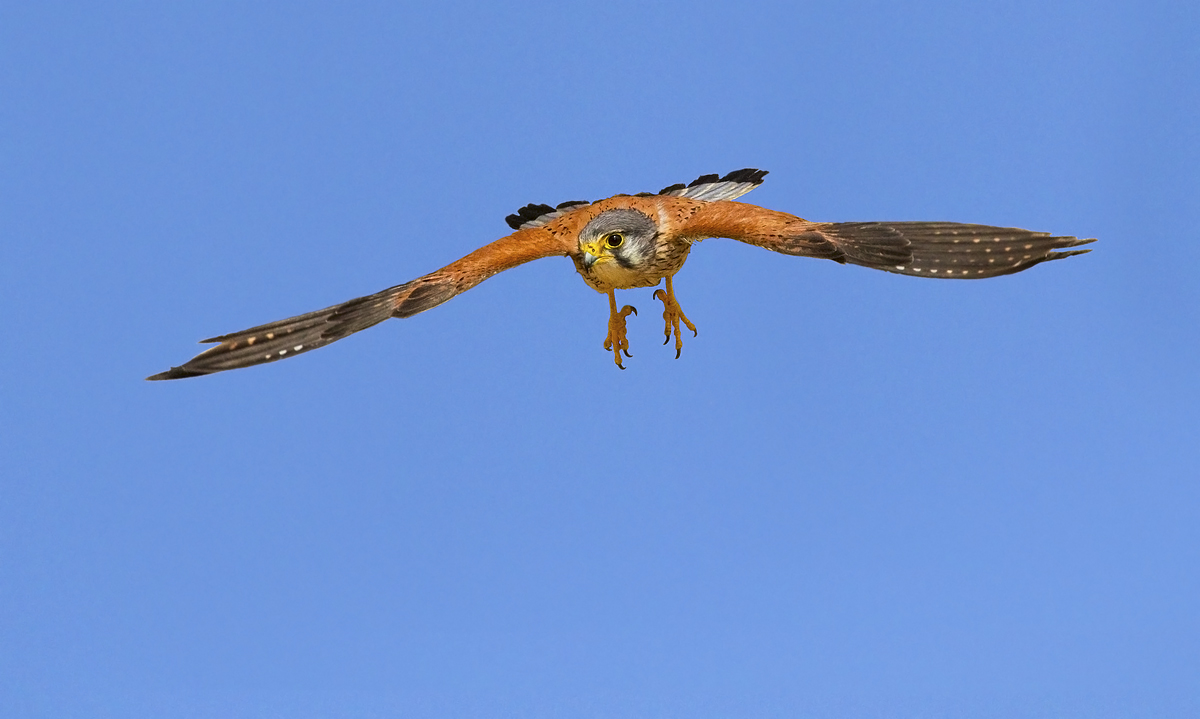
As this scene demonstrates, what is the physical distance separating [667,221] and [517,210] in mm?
1116

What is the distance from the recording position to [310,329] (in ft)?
20.5

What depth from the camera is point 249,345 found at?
6.08m

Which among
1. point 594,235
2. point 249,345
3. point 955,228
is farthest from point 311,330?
point 955,228

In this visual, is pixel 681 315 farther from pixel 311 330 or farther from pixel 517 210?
pixel 311 330

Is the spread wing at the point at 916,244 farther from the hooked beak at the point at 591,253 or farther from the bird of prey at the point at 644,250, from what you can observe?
the hooked beak at the point at 591,253

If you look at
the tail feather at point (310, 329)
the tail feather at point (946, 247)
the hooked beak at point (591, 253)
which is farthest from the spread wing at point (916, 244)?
the tail feather at point (310, 329)

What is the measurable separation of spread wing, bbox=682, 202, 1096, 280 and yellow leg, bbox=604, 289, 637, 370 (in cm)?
123

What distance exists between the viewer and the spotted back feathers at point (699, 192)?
7281mm

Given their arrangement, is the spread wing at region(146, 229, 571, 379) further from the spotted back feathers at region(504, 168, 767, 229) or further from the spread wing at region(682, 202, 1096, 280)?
the spread wing at region(682, 202, 1096, 280)

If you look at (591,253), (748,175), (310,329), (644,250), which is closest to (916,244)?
(644,250)

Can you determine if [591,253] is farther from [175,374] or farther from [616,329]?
[175,374]

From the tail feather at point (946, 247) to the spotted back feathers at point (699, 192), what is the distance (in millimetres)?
1500

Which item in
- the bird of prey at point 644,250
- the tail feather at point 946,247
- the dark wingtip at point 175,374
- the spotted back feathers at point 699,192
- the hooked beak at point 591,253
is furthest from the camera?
the spotted back feathers at point 699,192

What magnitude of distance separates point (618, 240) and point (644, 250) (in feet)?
0.48
